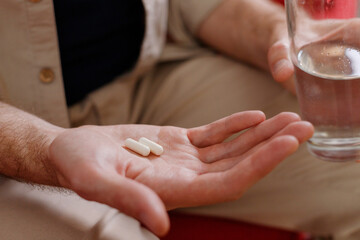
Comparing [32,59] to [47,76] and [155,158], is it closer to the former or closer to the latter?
[47,76]

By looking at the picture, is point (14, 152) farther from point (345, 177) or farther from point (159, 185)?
point (345, 177)

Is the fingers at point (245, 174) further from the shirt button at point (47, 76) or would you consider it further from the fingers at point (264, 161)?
the shirt button at point (47, 76)

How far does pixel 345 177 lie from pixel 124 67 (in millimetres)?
445

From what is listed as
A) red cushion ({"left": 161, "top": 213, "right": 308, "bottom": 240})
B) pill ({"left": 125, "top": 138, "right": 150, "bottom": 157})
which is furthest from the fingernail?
red cushion ({"left": 161, "top": 213, "right": 308, "bottom": 240})

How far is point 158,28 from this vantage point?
2.93 ft

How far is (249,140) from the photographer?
55 cm

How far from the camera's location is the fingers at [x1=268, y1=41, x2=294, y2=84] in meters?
0.63

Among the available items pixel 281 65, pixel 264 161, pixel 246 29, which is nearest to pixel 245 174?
pixel 264 161

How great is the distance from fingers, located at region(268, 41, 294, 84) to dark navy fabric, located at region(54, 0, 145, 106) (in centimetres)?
28

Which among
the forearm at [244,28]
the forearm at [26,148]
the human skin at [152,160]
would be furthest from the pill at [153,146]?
the forearm at [244,28]

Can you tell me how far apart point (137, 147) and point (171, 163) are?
0.05m

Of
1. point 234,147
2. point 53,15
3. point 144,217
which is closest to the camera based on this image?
point 144,217

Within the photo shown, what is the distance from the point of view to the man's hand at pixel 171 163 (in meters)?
0.44

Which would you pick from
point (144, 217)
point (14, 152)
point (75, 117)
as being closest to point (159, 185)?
point (144, 217)
